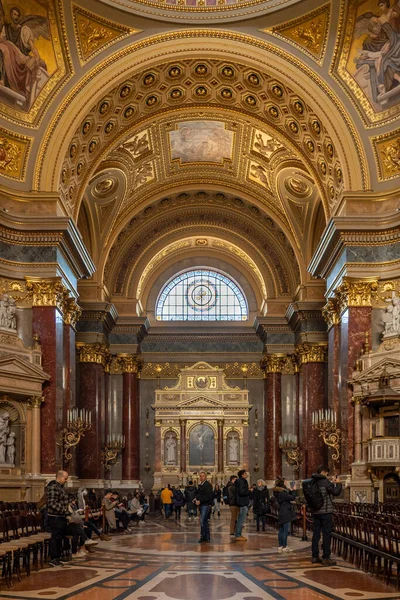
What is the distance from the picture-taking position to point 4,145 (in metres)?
25.5

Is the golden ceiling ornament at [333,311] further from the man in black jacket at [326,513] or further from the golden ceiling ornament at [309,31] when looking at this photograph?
the man in black jacket at [326,513]

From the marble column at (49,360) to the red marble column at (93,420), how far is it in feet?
32.3

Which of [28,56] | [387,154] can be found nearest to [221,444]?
[387,154]

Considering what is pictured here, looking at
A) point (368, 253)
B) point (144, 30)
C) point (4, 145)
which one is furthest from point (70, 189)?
point (368, 253)

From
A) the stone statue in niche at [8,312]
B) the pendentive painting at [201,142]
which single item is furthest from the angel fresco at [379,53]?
the stone statue in niche at [8,312]

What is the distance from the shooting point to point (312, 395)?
3562 centimetres

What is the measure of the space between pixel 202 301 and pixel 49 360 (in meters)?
20.1

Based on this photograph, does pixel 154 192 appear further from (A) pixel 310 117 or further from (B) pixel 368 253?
(B) pixel 368 253

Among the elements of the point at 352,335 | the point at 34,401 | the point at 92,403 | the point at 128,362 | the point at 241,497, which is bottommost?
the point at 241,497

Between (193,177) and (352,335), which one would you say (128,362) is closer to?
(193,177)

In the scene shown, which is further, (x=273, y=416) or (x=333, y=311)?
(x=273, y=416)

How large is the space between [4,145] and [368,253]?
11.5 meters

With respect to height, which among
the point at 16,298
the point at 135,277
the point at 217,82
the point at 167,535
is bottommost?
the point at 167,535

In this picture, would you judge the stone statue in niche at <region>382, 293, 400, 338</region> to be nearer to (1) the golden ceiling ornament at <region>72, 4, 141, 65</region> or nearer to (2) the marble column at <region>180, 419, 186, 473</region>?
(1) the golden ceiling ornament at <region>72, 4, 141, 65</region>
